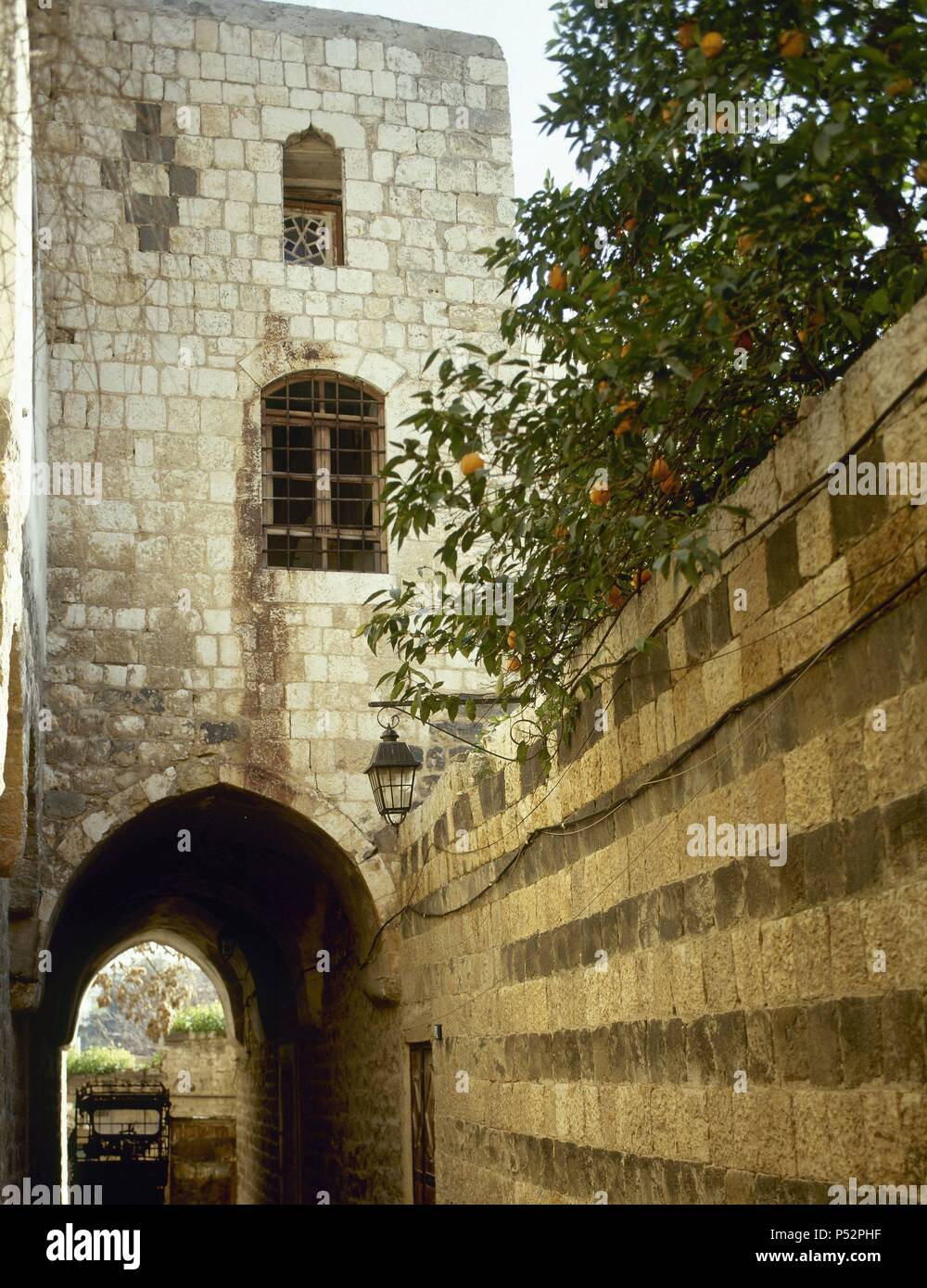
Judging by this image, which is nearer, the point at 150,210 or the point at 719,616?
the point at 719,616

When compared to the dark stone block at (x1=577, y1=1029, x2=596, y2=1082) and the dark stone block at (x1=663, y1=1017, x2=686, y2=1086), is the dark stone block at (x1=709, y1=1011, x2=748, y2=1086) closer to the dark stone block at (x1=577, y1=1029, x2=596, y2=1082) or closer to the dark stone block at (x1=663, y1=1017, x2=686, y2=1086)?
the dark stone block at (x1=663, y1=1017, x2=686, y2=1086)

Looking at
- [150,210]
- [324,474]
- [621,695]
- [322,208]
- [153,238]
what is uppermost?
[322,208]

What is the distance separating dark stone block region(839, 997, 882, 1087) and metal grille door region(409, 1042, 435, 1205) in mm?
5012

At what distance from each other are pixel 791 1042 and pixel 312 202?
25.5 ft

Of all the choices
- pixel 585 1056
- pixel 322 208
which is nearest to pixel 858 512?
pixel 585 1056

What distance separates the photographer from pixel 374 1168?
9234 millimetres

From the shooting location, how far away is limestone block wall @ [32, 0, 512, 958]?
853cm

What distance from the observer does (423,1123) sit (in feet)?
27.0

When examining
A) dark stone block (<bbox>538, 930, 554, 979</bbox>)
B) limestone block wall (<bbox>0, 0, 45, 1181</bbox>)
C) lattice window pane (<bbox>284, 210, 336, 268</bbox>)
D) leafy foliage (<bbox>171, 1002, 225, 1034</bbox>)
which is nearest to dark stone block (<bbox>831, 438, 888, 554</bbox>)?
limestone block wall (<bbox>0, 0, 45, 1181</bbox>)

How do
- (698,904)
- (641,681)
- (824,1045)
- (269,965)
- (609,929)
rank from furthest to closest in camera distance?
(269,965) < (609,929) < (641,681) < (698,904) < (824,1045)

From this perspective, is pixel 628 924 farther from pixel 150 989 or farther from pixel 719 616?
pixel 150 989

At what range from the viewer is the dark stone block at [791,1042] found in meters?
3.35
